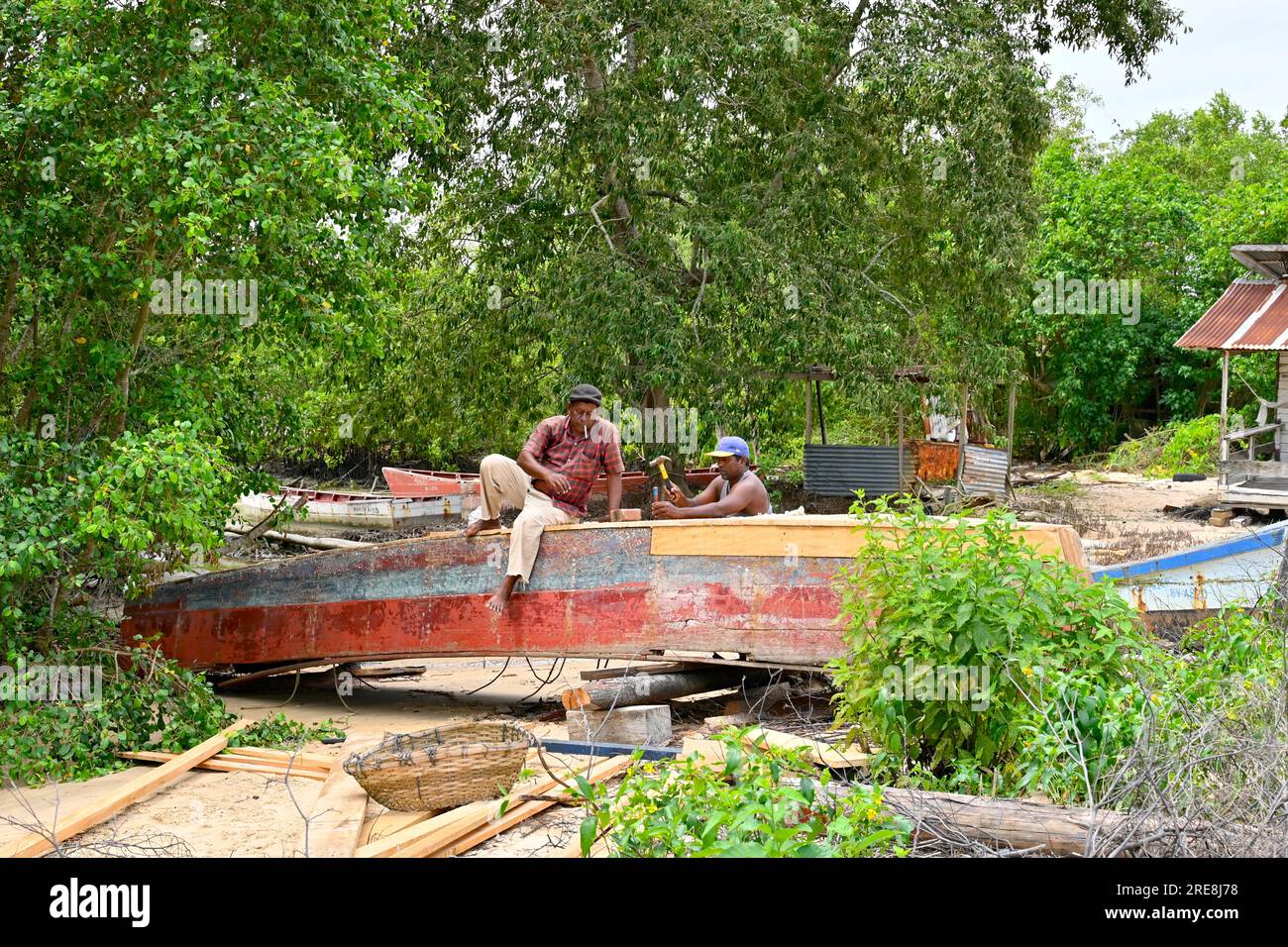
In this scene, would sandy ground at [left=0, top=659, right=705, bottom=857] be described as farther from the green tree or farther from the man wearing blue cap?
the green tree

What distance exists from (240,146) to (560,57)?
21.5ft

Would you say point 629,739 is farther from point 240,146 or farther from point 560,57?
point 560,57

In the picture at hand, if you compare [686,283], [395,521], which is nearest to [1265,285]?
[686,283]

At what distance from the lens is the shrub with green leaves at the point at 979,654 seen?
5484mm

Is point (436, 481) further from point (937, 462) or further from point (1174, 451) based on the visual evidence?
point (1174, 451)

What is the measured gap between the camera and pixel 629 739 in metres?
7.66

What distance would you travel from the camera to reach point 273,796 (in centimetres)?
695

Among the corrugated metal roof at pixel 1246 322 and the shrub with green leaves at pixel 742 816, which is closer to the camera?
the shrub with green leaves at pixel 742 816

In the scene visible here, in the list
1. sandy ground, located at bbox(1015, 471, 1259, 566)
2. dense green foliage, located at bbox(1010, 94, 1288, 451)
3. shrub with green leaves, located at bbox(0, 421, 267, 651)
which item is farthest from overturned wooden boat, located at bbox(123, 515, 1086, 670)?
dense green foliage, located at bbox(1010, 94, 1288, 451)

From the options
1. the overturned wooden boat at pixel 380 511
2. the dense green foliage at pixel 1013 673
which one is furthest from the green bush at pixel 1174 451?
the dense green foliage at pixel 1013 673

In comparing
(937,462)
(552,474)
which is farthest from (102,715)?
(937,462)

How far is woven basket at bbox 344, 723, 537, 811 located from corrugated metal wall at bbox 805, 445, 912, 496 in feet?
47.6

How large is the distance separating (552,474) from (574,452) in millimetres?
253

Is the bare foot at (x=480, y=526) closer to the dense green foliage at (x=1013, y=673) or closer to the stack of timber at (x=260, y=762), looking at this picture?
the stack of timber at (x=260, y=762)
